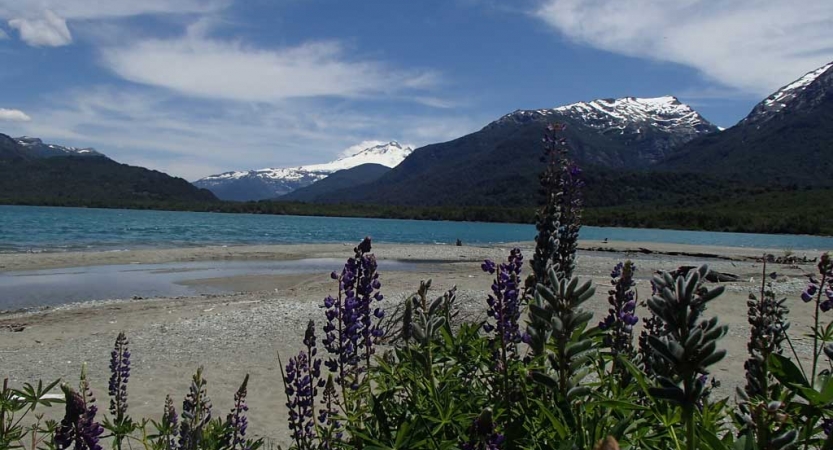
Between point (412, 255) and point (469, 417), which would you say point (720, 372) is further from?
point (412, 255)

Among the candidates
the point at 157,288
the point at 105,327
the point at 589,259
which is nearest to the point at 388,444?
the point at 105,327

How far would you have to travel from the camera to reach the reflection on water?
67.4 ft

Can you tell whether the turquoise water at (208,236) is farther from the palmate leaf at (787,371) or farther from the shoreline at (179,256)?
the palmate leaf at (787,371)

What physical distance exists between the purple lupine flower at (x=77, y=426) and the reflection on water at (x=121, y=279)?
19.9 meters

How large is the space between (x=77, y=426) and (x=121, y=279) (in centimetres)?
2644

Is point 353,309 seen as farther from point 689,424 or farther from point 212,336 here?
point 212,336

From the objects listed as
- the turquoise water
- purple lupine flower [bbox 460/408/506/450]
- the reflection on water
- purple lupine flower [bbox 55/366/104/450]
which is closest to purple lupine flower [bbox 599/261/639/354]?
purple lupine flower [bbox 460/408/506/450]

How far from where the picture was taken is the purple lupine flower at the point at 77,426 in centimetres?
171

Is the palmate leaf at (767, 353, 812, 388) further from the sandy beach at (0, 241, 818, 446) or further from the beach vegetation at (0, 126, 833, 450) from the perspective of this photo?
the sandy beach at (0, 241, 818, 446)

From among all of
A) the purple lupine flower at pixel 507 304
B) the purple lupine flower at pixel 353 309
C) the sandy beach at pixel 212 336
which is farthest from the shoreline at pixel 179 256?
the purple lupine flower at pixel 507 304

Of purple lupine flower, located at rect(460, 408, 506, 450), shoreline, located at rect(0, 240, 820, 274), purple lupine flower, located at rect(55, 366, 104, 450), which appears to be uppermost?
purple lupine flower, located at rect(460, 408, 506, 450)

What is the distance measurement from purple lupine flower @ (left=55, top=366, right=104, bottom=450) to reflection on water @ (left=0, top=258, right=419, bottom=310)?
19936 mm

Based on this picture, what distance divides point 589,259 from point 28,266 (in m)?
32.7

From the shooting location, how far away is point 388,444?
1852 millimetres
